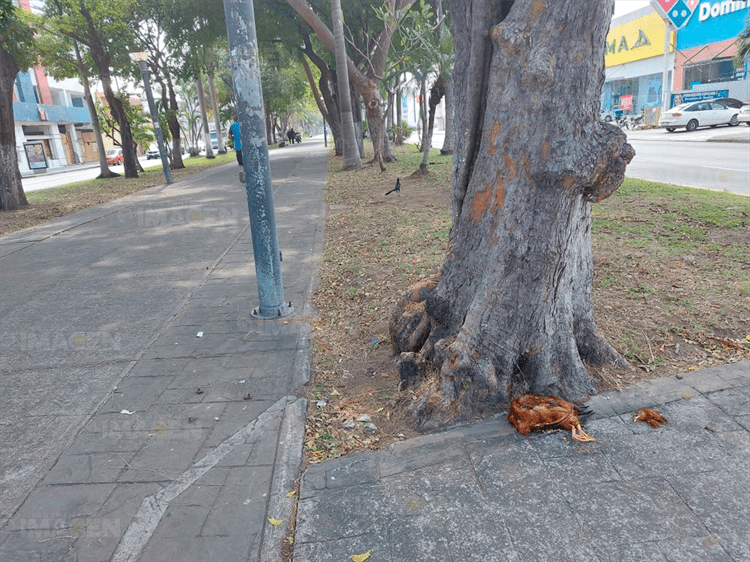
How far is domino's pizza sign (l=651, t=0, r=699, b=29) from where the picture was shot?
90.8 feet

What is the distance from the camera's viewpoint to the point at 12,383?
13.1 ft

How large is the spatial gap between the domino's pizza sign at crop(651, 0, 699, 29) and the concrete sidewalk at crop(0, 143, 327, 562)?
28776mm

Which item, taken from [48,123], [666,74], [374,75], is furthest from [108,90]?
[666,74]

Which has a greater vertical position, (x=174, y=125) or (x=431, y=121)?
(x=174, y=125)

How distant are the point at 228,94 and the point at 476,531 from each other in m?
51.1

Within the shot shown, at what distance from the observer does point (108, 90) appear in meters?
20.2

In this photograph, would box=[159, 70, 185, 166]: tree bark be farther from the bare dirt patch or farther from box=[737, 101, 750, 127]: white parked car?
box=[737, 101, 750, 127]: white parked car

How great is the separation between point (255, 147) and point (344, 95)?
45.3 ft

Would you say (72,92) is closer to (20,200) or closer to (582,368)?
(20,200)

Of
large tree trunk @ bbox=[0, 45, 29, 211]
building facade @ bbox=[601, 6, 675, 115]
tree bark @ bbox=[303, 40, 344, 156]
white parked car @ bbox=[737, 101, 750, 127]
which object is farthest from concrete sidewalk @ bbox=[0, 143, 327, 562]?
building facade @ bbox=[601, 6, 675, 115]

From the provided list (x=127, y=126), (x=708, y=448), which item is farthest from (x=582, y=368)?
(x=127, y=126)

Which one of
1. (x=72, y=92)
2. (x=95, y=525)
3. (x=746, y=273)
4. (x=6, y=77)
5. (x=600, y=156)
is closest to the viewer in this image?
(x=95, y=525)

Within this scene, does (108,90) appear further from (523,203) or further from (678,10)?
(678,10)

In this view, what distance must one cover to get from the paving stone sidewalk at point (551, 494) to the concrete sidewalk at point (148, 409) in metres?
0.35
